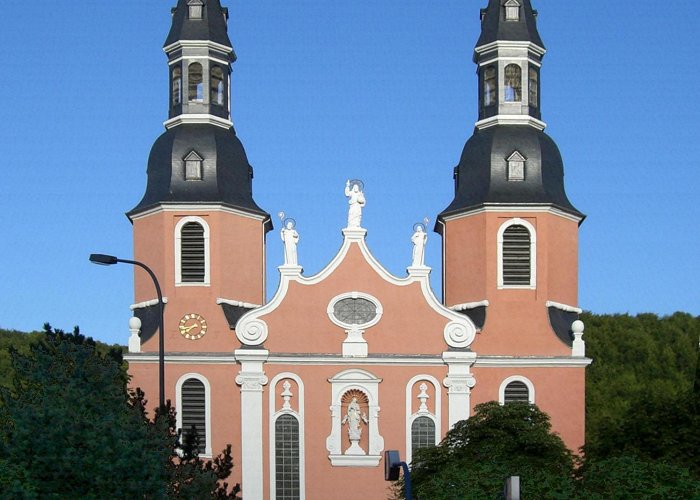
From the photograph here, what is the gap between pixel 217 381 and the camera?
152 ft

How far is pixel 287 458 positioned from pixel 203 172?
31.1 feet

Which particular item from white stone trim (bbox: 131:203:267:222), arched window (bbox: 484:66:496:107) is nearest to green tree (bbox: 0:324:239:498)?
white stone trim (bbox: 131:203:267:222)

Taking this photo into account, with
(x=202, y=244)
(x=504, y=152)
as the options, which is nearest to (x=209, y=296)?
(x=202, y=244)

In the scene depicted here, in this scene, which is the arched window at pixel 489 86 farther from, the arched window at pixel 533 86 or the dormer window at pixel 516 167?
the dormer window at pixel 516 167

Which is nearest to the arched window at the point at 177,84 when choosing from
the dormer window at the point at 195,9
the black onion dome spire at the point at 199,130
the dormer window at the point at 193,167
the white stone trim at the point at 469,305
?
the black onion dome spire at the point at 199,130

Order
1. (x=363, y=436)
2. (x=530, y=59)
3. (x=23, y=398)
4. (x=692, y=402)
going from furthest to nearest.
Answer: (x=530, y=59) → (x=363, y=436) → (x=692, y=402) → (x=23, y=398)

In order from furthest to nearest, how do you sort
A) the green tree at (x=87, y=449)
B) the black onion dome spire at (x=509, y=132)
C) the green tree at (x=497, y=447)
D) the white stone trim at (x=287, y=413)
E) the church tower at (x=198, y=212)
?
1. the black onion dome spire at (x=509, y=132)
2. the church tower at (x=198, y=212)
3. the white stone trim at (x=287, y=413)
4. the green tree at (x=497, y=447)
5. the green tree at (x=87, y=449)

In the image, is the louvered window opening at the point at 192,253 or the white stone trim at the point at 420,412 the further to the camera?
the louvered window opening at the point at 192,253

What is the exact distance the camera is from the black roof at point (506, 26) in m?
49.2

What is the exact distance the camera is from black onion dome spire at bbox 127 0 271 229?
4769cm

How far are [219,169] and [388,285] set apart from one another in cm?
666

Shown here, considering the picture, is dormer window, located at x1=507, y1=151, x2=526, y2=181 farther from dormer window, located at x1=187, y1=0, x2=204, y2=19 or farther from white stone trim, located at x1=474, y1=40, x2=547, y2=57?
dormer window, located at x1=187, y1=0, x2=204, y2=19

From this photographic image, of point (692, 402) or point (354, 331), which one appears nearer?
point (692, 402)

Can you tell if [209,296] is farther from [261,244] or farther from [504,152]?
[504,152]
